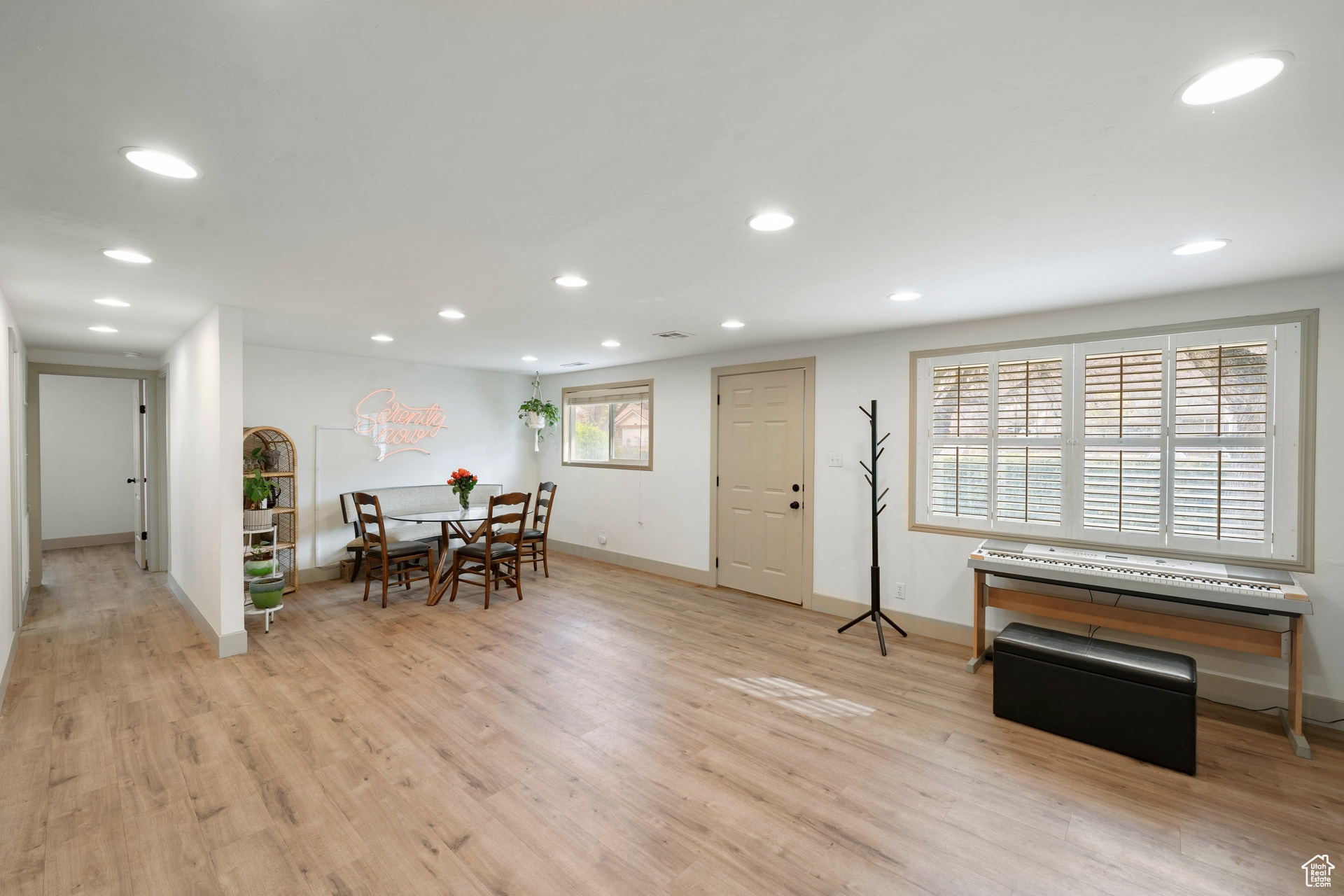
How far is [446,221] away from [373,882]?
2.35 metres

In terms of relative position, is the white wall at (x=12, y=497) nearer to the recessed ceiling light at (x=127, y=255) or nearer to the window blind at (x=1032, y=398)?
the recessed ceiling light at (x=127, y=255)

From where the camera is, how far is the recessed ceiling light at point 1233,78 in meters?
1.24

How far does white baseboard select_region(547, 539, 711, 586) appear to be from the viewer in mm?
5900

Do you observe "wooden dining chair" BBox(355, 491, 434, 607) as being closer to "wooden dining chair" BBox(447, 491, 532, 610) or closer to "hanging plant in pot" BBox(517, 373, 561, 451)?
"wooden dining chair" BBox(447, 491, 532, 610)

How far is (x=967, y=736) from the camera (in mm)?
2850

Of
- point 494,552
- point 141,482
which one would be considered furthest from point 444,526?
point 141,482

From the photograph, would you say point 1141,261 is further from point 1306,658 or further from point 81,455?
point 81,455

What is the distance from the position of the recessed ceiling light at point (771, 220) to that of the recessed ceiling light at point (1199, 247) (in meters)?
1.78

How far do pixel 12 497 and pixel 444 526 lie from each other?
2891mm

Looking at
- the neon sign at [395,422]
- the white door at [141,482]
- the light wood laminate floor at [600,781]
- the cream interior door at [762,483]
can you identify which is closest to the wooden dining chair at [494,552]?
Result: the light wood laminate floor at [600,781]

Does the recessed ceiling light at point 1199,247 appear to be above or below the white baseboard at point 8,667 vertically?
above

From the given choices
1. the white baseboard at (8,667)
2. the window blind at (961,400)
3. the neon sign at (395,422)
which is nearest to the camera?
the white baseboard at (8,667)

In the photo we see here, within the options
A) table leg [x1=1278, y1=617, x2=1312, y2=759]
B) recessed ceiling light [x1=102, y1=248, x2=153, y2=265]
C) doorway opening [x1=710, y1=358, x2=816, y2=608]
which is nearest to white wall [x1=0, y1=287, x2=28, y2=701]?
recessed ceiling light [x1=102, y1=248, x2=153, y2=265]

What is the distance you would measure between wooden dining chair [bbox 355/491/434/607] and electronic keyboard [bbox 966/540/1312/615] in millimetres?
4606
